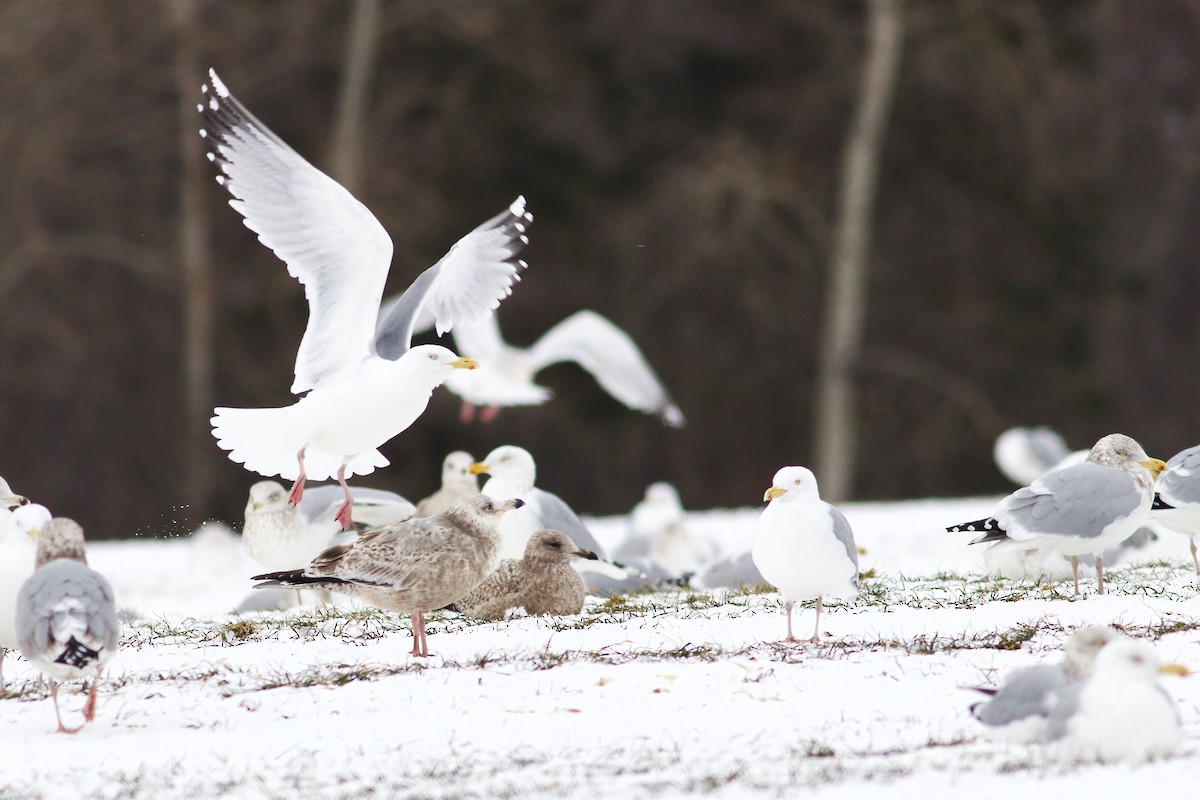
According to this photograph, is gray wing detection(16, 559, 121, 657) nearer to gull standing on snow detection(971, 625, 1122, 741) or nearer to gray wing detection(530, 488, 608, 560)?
gull standing on snow detection(971, 625, 1122, 741)

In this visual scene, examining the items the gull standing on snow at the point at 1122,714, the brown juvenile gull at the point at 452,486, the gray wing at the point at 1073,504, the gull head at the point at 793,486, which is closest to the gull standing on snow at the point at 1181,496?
the gray wing at the point at 1073,504

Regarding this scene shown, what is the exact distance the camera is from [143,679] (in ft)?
19.9

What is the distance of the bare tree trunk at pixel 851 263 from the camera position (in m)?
20.3

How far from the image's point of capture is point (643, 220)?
2119 centimetres

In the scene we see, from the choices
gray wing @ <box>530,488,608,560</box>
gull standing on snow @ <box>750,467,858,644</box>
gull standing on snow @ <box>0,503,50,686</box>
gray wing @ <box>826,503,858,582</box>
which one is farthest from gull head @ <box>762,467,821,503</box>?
gull standing on snow @ <box>0,503,50,686</box>

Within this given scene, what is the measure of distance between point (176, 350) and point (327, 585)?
48.8 feet

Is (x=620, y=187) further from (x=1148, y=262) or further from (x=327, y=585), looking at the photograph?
(x=327, y=585)

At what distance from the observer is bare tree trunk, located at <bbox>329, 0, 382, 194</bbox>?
19844 mm

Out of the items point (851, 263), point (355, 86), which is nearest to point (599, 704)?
point (851, 263)

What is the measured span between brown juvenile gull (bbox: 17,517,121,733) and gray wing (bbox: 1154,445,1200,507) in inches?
198

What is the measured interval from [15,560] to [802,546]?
9.75ft

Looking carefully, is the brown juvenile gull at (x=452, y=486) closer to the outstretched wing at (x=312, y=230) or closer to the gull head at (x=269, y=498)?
the gull head at (x=269, y=498)

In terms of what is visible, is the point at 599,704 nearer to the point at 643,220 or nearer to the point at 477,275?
the point at 477,275

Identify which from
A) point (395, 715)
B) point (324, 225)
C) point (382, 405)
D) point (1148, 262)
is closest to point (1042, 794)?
point (395, 715)
